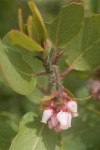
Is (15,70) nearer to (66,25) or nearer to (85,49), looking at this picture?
(66,25)

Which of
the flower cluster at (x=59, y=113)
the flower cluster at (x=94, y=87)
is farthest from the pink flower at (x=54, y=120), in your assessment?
the flower cluster at (x=94, y=87)

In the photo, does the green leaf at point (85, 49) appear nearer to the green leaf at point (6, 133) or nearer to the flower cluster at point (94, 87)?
Answer: the flower cluster at point (94, 87)

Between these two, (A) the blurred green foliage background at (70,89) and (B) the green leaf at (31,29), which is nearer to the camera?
(B) the green leaf at (31,29)

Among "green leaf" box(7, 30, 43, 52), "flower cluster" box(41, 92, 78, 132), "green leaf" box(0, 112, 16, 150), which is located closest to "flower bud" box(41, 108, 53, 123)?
"flower cluster" box(41, 92, 78, 132)

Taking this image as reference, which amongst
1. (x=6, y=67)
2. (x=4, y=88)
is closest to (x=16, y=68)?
(x=6, y=67)

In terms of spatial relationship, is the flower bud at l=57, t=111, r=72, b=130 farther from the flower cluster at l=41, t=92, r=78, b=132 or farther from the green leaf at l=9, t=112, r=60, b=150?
the green leaf at l=9, t=112, r=60, b=150
